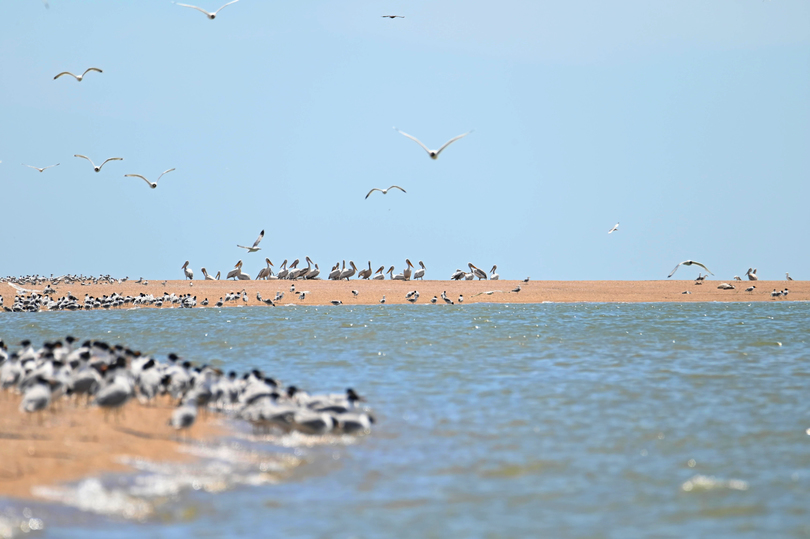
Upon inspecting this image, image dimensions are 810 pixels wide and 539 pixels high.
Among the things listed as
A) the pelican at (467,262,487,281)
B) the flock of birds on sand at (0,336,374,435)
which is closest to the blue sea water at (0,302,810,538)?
the flock of birds on sand at (0,336,374,435)

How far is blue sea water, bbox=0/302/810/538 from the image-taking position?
23.7 feet

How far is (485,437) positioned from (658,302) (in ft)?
115

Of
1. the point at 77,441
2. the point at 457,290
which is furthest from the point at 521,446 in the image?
→ the point at 457,290

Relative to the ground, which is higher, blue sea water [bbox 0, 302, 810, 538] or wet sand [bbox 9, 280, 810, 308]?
wet sand [bbox 9, 280, 810, 308]

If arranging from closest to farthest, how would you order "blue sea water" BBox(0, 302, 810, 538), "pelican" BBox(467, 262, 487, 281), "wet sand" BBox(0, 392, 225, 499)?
"blue sea water" BBox(0, 302, 810, 538), "wet sand" BBox(0, 392, 225, 499), "pelican" BBox(467, 262, 487, 281)

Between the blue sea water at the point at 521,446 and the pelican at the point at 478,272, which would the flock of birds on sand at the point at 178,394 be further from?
the pelican at the point at 478,272

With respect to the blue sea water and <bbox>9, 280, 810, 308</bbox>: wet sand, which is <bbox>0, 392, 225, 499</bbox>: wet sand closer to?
the blue sea water

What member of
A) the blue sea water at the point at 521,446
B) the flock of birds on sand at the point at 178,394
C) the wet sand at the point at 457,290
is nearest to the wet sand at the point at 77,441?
the flock of birds on sand at the point at 178,394

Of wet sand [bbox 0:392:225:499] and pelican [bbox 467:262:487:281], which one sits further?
pelican [bbox 467:262:487:281]

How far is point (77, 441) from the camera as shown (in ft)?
29.7

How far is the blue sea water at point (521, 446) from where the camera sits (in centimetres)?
721

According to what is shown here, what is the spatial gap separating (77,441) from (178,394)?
10.5ft

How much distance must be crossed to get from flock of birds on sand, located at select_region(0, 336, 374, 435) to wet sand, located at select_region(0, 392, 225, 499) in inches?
7.4

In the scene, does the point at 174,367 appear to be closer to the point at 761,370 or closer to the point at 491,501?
the point at 491,501
